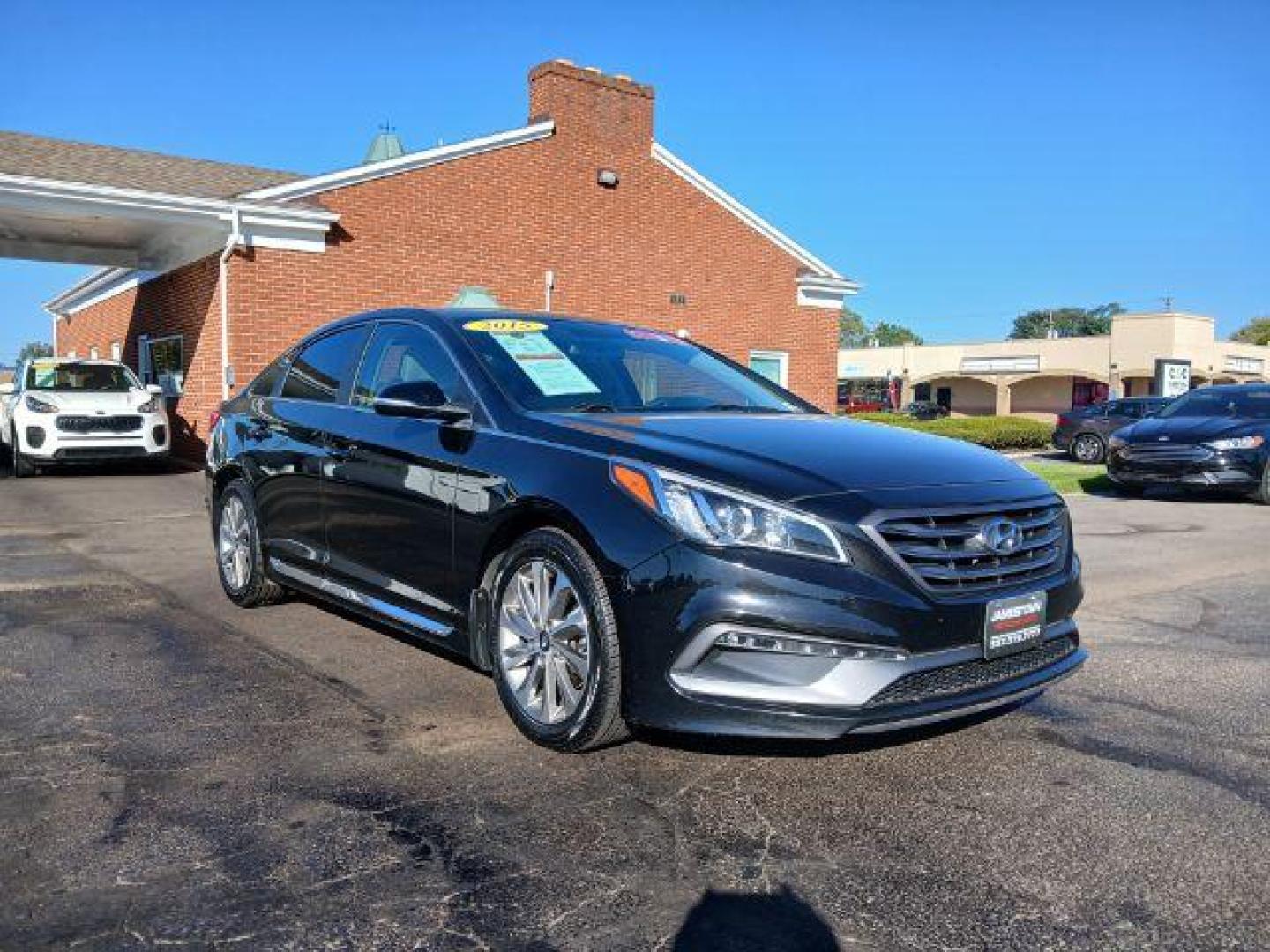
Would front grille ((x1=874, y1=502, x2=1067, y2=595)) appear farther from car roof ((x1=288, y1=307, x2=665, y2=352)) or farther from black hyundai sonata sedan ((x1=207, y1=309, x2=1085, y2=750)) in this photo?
car roof ((x1=288, y1=307, x2=665, y2=352))

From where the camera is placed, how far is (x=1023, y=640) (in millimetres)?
3600

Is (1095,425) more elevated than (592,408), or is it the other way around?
(592,408)

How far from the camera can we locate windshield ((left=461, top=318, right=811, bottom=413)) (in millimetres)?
4363


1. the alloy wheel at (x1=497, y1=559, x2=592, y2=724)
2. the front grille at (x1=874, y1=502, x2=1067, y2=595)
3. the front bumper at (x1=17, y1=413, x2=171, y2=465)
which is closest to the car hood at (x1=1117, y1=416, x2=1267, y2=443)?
the front grille at (x1=874, y1=502, x2=1067, y2=595)

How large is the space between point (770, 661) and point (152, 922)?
70.8 inches

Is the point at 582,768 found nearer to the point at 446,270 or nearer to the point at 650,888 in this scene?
the point at 650,888

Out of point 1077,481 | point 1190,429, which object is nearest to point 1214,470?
point 1190,429

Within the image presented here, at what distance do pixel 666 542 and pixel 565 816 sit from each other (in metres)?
0.90

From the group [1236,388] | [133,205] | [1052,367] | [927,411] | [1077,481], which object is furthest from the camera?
[1052,367]

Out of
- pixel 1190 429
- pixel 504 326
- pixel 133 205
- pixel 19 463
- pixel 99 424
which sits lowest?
pixel 19 463

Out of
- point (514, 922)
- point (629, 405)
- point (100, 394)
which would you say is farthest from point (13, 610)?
point (100, 394)

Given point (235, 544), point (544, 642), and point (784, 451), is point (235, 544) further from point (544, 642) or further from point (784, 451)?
point (784, 451)

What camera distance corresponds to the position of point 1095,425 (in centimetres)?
2331

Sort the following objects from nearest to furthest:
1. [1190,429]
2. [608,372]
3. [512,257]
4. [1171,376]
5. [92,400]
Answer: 1. [608,372]
2. [1190,429]
3. [92,400]
4. [512,257]
5. [1171,376]
